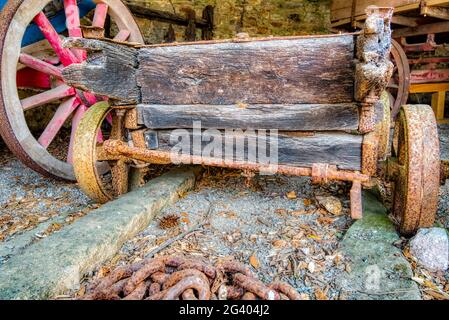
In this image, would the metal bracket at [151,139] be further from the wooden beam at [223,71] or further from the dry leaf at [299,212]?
the dry leaf at [299,212]

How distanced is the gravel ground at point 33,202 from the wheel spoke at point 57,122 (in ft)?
1.43

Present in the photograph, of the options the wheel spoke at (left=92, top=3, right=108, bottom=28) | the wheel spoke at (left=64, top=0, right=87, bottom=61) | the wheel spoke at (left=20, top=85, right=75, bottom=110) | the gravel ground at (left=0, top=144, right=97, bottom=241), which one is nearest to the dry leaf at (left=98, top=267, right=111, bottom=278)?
the gravel ground at (left=0, top=144, right=97, bottom=241)

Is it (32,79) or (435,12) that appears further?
(435,12)

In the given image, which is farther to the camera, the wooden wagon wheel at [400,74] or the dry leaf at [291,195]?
the wooden wagon wheel at [400,74]

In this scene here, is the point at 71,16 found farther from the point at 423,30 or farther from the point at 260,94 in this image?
the point at 423,30

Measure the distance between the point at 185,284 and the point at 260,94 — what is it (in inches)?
47.4

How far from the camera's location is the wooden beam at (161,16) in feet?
14.6

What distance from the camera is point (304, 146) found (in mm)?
1953

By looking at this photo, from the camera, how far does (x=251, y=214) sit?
2.17 m

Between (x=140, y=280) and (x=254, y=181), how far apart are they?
1.59 metres

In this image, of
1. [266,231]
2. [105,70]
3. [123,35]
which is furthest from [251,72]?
[123,35]

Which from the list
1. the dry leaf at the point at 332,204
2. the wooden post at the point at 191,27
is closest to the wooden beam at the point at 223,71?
the dry leaf at the point at 332,204

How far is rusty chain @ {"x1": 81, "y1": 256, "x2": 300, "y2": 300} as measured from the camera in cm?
119

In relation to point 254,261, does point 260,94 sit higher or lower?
higher
